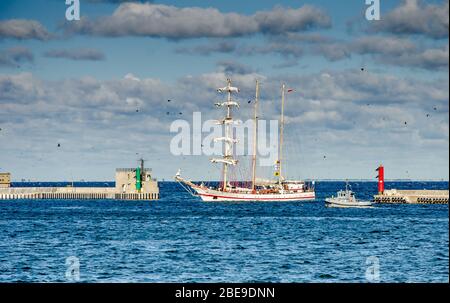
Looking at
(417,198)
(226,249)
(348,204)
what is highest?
(417,198)

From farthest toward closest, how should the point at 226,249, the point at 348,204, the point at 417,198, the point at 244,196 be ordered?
the point at 244,196 → the point at 417,198 → the point at 348,204 → the point at 226,249

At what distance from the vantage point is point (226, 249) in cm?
6512

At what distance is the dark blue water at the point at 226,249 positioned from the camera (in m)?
49.4

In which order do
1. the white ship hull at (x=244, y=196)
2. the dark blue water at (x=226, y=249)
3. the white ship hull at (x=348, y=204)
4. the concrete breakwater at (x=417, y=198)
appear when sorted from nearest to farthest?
the dark blue water at (x=226, y=249) → the white ship hull at (x=348, y=204) → the concrete breakwater at (x=417, y=198) → the white ship hull at (x=244, y=196)

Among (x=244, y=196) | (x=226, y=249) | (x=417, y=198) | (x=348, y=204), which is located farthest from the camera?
(x=244, y=196)

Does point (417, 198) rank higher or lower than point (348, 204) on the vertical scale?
higher

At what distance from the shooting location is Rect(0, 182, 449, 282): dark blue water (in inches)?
1946

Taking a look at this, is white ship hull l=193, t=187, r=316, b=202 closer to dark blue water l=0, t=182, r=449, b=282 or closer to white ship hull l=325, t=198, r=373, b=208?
white ship hull l=325, t=198, r=373, b=208

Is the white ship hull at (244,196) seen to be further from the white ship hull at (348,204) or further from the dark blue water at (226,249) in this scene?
the dark blue water at (226,249)

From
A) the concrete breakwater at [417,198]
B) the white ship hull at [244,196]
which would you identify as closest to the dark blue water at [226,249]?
the concrete breakwater at [417,198]

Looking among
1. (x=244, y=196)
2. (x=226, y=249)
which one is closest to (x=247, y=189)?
(x=244, y=196)

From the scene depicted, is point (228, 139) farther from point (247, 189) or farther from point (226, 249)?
point (226, 249)

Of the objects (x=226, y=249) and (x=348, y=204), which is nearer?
(x=226, y=249)

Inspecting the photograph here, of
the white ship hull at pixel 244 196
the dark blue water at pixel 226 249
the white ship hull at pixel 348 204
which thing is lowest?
the dark blue water at pixel 226 249
